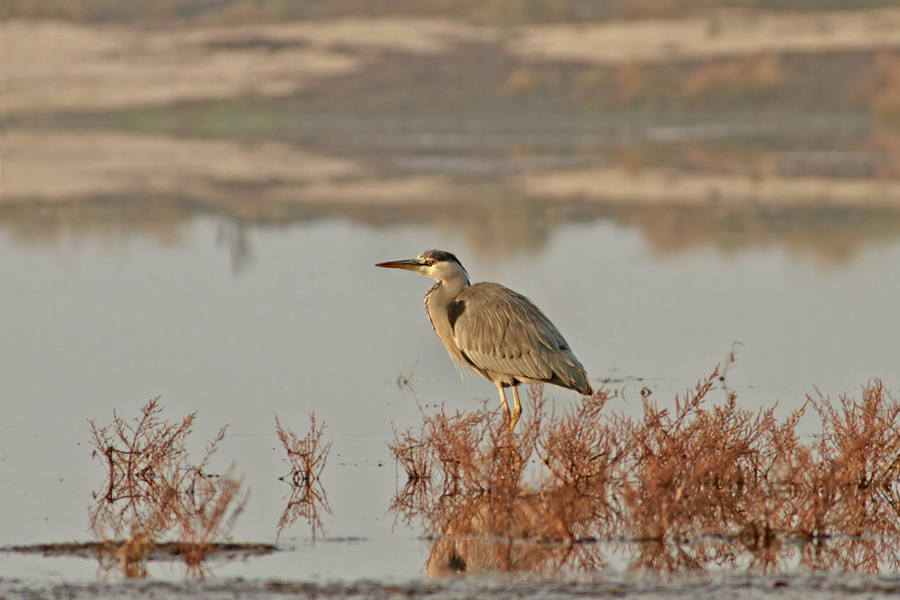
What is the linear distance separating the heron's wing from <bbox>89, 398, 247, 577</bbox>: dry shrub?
1.80 meters

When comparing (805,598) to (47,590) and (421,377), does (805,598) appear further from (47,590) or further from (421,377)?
(421,377)

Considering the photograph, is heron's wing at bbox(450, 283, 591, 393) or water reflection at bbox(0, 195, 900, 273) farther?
water reflection at bbox(0, 195, 900, 273)

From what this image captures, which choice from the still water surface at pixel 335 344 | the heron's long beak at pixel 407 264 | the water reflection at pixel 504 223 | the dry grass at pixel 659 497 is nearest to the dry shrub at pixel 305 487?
the still water surface at pixel 335 344

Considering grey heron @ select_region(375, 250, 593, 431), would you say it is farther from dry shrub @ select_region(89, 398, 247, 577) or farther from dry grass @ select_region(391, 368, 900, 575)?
dry shrub @ select_region(89, 398, 247, 577)

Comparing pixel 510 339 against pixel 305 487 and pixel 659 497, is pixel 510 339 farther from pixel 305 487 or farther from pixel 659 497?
pixel 659 497

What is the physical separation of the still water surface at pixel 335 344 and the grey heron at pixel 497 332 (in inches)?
31.0

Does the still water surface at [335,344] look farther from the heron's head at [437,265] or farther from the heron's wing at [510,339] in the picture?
the heron's head at [437,265]

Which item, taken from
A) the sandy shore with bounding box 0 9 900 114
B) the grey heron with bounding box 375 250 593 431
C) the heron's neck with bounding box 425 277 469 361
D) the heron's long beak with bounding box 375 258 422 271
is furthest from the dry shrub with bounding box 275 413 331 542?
the sandy shore with bounding box 0 9 900 114

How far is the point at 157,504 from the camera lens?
693 centimetres

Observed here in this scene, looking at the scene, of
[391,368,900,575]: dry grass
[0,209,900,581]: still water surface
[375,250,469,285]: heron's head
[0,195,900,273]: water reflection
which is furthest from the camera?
[0,195,900,273]: water reflection

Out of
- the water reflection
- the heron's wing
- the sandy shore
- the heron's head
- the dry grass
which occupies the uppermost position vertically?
the sandy shore

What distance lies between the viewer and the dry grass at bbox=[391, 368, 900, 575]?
6.17m

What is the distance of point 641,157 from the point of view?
34.9 metres

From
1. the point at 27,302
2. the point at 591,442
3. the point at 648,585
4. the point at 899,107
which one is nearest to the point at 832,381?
the point at 591,442
